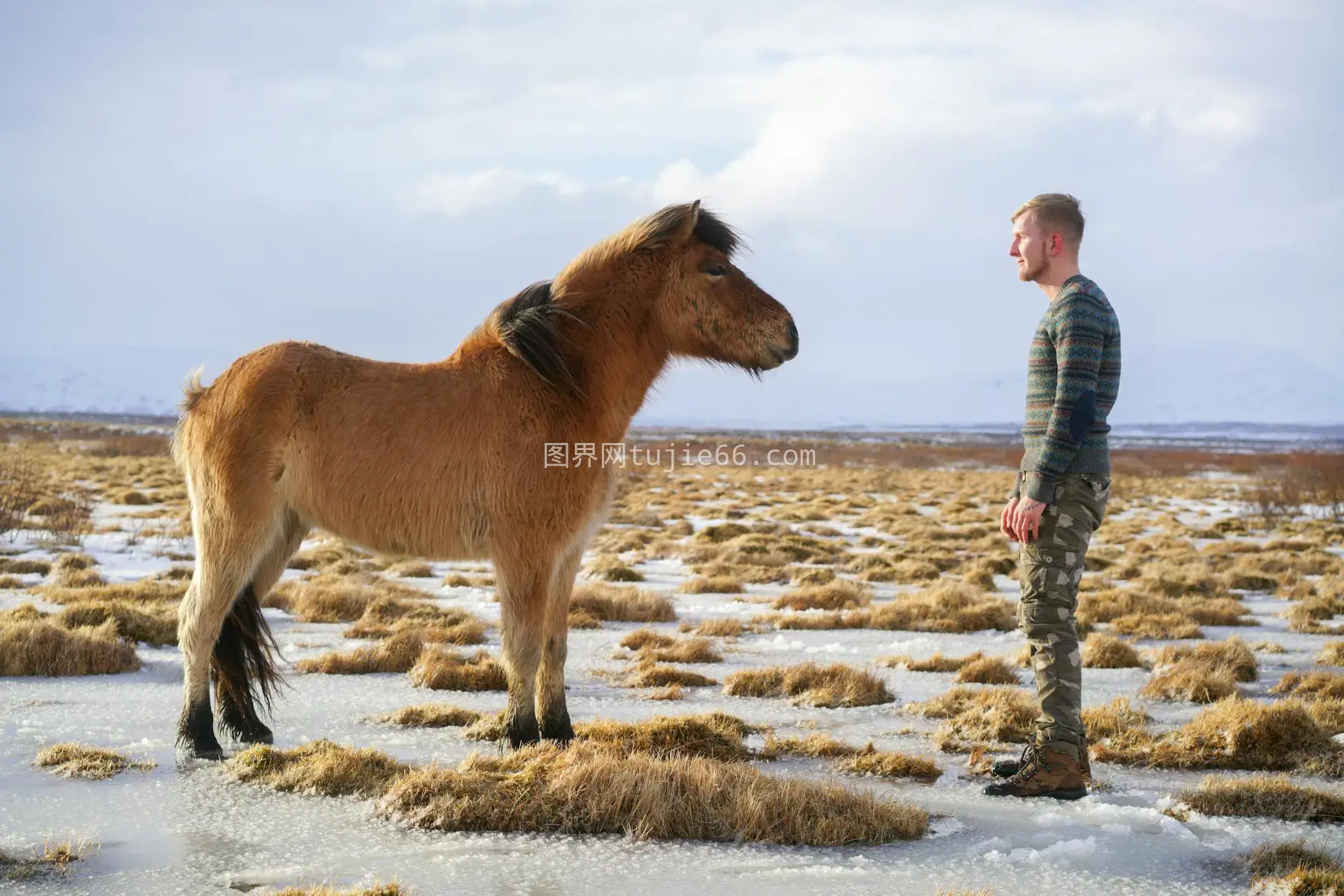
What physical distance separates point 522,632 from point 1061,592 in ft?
8.43

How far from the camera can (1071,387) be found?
4641 mm

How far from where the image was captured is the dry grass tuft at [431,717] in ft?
19.5

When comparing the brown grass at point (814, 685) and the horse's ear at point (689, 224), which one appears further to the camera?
the brown grass at point (814, 685)

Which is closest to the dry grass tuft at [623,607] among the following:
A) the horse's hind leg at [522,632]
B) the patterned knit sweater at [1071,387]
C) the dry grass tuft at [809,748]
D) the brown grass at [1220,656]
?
the brown grass at [1220,656]

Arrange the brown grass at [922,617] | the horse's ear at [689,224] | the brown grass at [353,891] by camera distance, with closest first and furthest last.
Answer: the brown grass at [353,891] → the horse's ear at [689,224] → the brown grass at [922,617]

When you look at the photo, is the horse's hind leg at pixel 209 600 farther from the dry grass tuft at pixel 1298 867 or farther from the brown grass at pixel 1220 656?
the brown grass at pixel 1220 656

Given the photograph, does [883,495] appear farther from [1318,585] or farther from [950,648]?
[950,648]

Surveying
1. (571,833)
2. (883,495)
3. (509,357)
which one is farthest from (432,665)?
(883,495)

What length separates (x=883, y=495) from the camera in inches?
1318

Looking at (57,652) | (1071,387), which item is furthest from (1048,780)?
(57,652)

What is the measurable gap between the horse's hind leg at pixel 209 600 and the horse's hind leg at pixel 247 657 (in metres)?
0.11

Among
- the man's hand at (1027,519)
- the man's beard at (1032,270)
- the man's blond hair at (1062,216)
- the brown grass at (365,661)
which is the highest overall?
the man's blond hair at (1062,216)

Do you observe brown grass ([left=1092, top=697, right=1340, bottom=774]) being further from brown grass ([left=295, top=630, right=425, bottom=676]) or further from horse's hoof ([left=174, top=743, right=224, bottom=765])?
brown grass ([left=295, top=630, right=425, bottom=676])

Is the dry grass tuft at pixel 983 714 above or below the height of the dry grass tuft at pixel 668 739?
below
